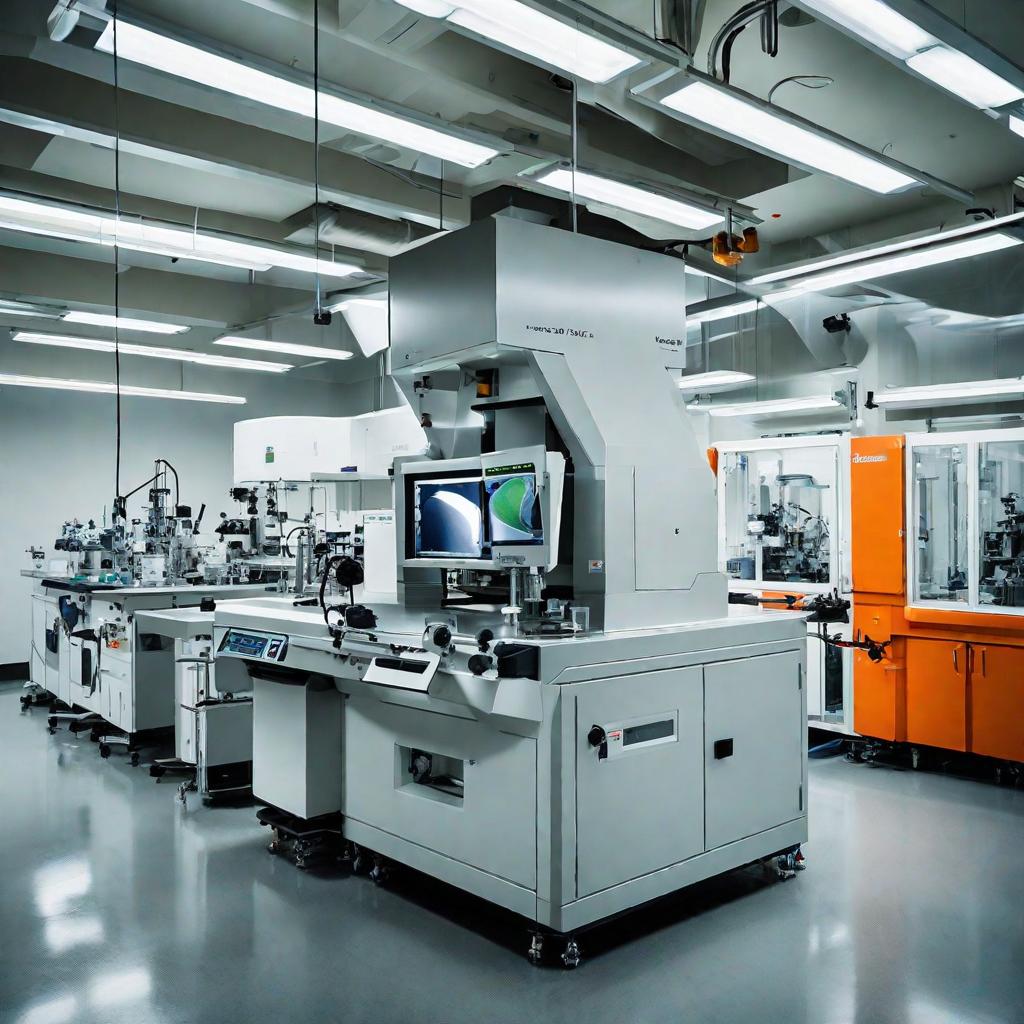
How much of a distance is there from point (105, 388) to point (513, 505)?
658 cm

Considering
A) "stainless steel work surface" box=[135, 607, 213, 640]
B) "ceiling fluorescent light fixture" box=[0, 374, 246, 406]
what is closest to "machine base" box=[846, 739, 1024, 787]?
"stainless steel work surface" box=[135, 607, 213, 640]

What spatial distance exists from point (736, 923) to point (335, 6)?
3.89 m

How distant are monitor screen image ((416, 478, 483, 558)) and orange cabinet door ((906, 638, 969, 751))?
10.00 feet

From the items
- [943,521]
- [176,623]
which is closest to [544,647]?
[176,623]

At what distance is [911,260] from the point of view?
468 cm

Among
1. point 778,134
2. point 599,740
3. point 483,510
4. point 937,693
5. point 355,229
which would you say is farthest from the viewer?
point 355,229

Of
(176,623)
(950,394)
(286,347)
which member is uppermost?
(286,347)

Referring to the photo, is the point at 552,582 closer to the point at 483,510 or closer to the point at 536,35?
the point at 483,510

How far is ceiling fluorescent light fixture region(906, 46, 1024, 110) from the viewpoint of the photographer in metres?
2.84

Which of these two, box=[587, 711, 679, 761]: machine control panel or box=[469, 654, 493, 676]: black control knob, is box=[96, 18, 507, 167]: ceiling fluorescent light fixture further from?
box=[587, 711, 679, 761]: machine control panel

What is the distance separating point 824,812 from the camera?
13.5ft

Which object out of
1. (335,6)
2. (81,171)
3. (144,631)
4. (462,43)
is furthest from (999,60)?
(81,171)

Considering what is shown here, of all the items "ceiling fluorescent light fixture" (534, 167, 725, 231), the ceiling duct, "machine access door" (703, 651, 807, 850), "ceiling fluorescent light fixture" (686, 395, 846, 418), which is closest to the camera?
"machine access door" (703, 651, 807, 850)

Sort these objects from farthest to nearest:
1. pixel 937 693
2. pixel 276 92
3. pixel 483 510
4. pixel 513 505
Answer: pixel 937 693 < pixel 276 92 < pixel 483 510 < pixel 513 505
